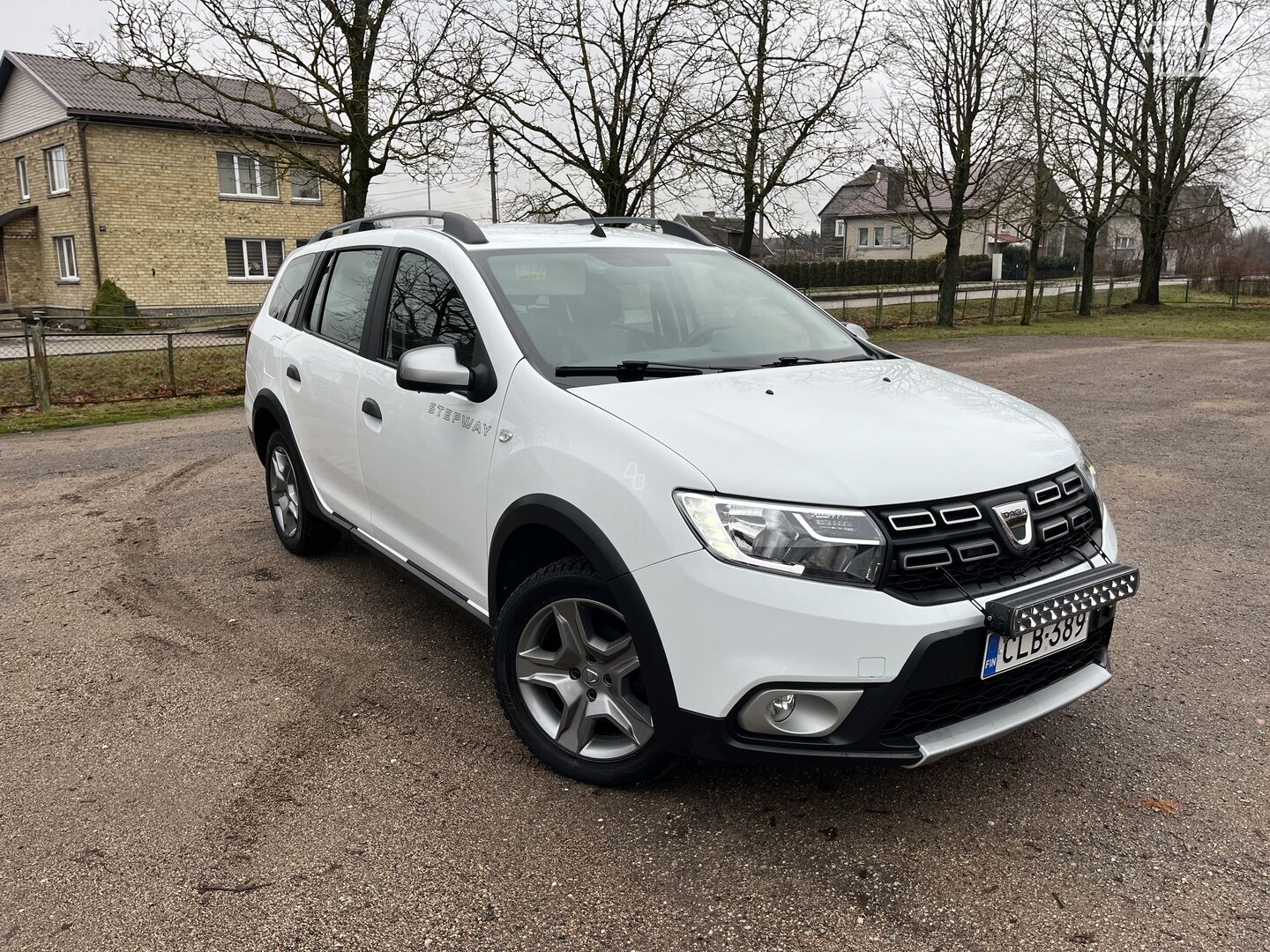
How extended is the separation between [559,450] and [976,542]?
4.18 ft

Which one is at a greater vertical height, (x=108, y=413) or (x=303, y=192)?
(x=303, y=192)

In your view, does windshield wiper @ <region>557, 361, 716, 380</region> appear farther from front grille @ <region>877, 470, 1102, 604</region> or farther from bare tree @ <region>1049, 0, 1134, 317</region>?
bare tree @ <region>1049, 0, 1134, 317</region>

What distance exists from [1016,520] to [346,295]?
3344 millimetres

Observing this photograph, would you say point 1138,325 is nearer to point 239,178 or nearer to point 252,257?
point 252,257

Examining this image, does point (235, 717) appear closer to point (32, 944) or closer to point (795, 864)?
point (32, 944)

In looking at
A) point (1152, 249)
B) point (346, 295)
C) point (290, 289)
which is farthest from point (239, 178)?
point (346, 295)

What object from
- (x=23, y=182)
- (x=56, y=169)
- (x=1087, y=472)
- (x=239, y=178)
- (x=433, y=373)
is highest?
(x=56, y=169)

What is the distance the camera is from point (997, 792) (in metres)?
3.17

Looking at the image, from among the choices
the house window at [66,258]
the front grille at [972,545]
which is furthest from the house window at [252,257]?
the front grille at [972,545]

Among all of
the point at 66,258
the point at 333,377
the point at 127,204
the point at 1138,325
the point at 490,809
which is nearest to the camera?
the point at 490,809

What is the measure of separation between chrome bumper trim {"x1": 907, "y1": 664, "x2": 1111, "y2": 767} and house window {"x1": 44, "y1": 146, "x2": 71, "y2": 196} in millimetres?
34696

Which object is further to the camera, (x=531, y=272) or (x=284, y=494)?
(x=284, y=494)

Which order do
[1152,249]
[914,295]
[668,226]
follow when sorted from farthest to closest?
[1152,249] < [914,295] < [668,226]

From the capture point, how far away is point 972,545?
106 inches
